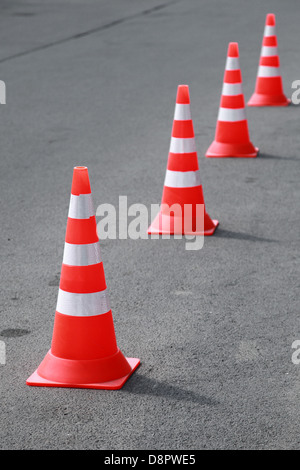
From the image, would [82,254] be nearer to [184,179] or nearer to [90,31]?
[184,179]

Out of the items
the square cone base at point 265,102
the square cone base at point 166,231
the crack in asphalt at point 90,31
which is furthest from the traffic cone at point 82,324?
the crack in asphalt at point 90,31

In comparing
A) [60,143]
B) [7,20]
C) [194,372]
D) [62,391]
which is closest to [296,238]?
[194,372]

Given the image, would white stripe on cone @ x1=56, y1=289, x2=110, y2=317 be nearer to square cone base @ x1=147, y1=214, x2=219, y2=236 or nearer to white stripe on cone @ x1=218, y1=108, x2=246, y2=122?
square cone base @ x1=147, y1=214, x2=219, y2=236

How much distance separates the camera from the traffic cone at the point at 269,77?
10.1 m

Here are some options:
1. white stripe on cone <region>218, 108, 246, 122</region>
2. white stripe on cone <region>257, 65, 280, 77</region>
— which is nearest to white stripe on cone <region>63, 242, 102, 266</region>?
white stripe on cone <region>218, 108, 246, 122</region>

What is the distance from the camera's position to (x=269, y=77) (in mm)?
10086

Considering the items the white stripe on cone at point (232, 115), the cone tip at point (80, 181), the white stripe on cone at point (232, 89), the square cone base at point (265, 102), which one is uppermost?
the cone tip at point (80, 181)

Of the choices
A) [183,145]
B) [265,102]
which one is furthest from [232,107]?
[265,102]

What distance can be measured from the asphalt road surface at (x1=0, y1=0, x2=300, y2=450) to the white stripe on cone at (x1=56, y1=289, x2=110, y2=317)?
340mm

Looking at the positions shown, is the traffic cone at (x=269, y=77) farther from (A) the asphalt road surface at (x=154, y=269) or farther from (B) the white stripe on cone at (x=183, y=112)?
(B) the white stripe on cone at (x=183, y=112)

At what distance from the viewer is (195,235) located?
19.1 feet

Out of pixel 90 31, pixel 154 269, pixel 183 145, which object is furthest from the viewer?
pixel 90 31

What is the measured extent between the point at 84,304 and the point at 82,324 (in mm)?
90

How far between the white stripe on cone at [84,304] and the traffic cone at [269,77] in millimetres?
6816
